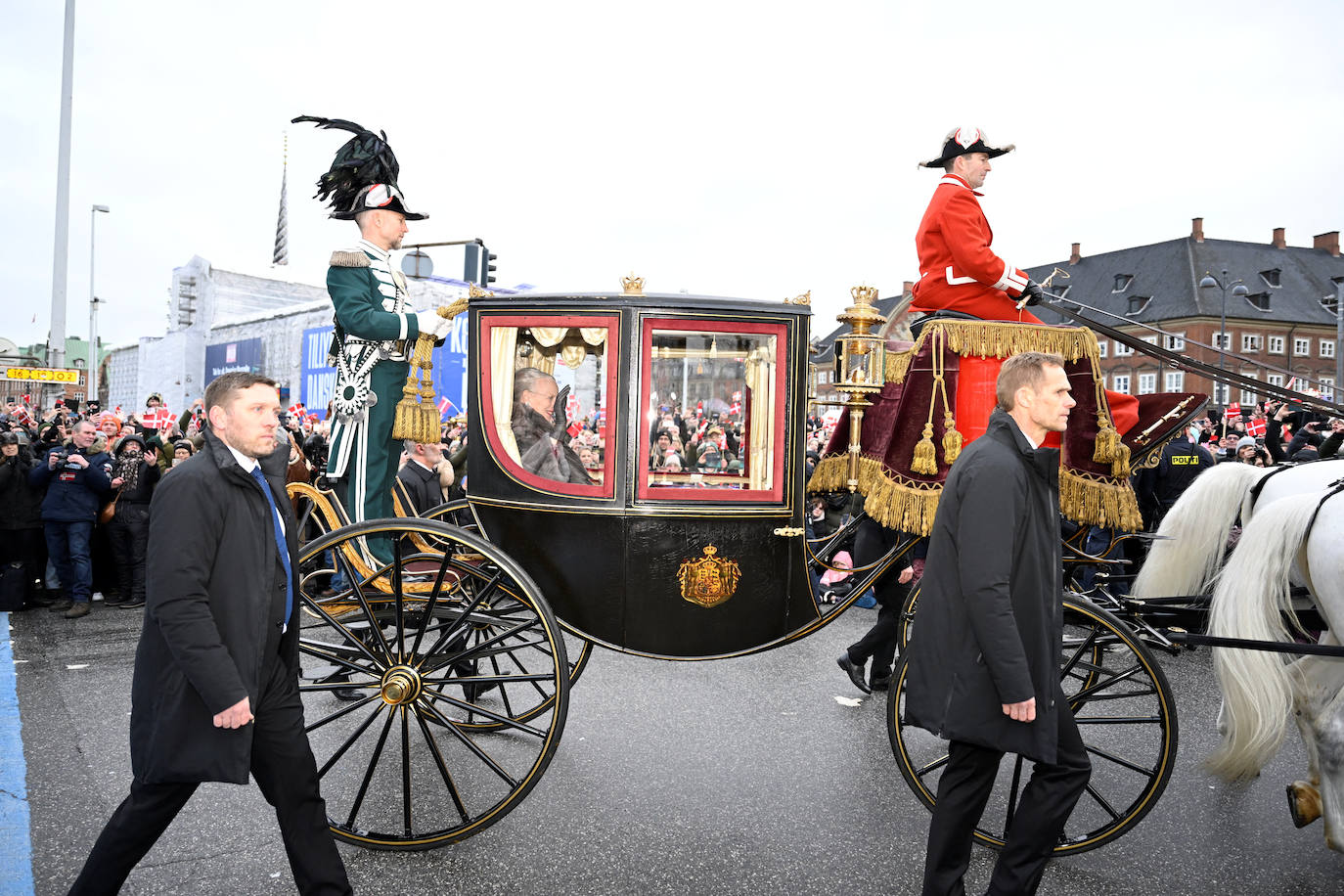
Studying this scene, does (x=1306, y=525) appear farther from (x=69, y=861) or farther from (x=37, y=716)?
(x=37, y=716)

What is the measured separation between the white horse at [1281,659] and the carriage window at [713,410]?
1893mm

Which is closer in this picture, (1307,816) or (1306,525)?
(1307,816)

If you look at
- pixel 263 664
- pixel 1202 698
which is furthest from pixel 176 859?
pixel 1202 698

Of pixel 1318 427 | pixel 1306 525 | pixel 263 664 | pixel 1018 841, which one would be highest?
pixel 1318 427

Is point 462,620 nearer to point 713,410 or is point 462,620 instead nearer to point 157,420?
point 713,410

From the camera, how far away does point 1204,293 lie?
44531 mm

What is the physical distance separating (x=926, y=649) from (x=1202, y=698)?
371 cm

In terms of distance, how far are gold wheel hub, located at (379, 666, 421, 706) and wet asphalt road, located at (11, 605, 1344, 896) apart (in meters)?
0.56

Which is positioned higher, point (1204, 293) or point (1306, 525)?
point (1204, 293)

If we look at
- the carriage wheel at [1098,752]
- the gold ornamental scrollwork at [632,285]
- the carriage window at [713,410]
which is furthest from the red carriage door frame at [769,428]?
the carriage wheel at [1098,752]

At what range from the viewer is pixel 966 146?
3.88m

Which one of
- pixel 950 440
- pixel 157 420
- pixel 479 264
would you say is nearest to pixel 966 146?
pixel 950 440

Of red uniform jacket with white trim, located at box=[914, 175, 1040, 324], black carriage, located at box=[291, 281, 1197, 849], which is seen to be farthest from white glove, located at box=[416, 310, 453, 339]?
red uniform jacket with white trim, located at box=[914, 175, 1040, 324]

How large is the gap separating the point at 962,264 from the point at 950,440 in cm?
73
